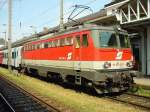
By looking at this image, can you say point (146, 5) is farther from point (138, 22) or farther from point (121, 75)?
point (121, 75)

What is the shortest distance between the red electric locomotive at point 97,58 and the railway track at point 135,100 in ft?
1.28

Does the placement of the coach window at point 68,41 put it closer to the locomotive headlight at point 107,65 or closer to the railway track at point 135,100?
the locomotive headlight at point 107,65

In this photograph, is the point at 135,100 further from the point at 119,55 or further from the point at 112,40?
the point at 112,40

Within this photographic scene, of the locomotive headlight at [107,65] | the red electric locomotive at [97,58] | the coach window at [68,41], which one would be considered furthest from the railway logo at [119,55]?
the coach window at [68,41]

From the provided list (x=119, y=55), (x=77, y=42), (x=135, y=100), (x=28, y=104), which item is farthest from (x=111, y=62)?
(x=28, y=104)

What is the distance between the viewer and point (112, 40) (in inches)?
654

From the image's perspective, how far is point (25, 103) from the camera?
1478 centimetres

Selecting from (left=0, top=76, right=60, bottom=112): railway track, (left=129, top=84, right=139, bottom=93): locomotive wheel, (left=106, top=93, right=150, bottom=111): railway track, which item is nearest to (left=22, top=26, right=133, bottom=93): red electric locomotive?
(left=106, top=93, right=150, bottom=111): railway track

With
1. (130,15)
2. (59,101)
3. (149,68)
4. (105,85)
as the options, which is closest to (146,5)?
(130,15)

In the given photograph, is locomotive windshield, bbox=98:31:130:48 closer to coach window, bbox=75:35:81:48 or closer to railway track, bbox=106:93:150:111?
coach window, bbox=75:35:81:48

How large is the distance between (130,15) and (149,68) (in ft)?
13.0

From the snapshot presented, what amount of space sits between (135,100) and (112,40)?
3012mm

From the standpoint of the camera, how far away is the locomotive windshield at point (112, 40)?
16188 mm

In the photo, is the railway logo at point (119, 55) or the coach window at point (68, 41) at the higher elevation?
the coach window at point (68, 41)
